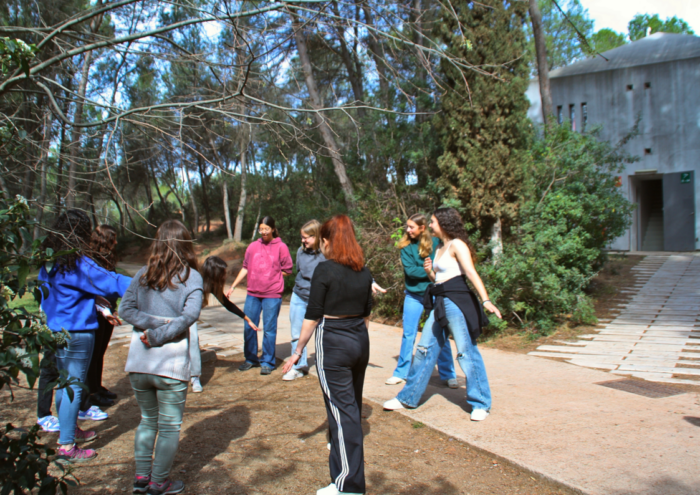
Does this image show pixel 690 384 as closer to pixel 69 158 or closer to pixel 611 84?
pixel 69 158

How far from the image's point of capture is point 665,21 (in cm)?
4731

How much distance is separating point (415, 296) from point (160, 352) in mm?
2921

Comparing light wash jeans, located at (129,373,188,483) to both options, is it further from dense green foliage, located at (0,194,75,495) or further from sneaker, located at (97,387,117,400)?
sneaker, located at (97,387,117,400)

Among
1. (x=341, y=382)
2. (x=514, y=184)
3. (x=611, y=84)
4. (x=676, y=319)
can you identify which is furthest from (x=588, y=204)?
(x=611, y=84)

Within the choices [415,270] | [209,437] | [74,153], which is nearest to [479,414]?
[415,270]

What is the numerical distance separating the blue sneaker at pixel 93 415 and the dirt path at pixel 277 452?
55 millimetres

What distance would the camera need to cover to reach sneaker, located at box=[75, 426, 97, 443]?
159 inches

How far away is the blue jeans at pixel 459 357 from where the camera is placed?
4332mm

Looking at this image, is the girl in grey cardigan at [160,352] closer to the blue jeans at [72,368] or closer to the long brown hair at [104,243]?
the blue jeans at [72,368]

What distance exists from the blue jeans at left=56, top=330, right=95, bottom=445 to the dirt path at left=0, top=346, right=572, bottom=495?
11.0 inches

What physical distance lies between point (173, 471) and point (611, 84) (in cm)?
1839

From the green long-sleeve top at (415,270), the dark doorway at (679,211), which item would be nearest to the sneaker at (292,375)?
the green long-sleeve top at (415,270)

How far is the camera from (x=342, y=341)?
3227 millimetres

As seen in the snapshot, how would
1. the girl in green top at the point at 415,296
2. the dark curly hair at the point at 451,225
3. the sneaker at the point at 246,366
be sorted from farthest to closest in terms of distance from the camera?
the sneaker at the point at 246,366, the girl in green top at the point at 415,296, the dark curly hair at the point at 451,225
